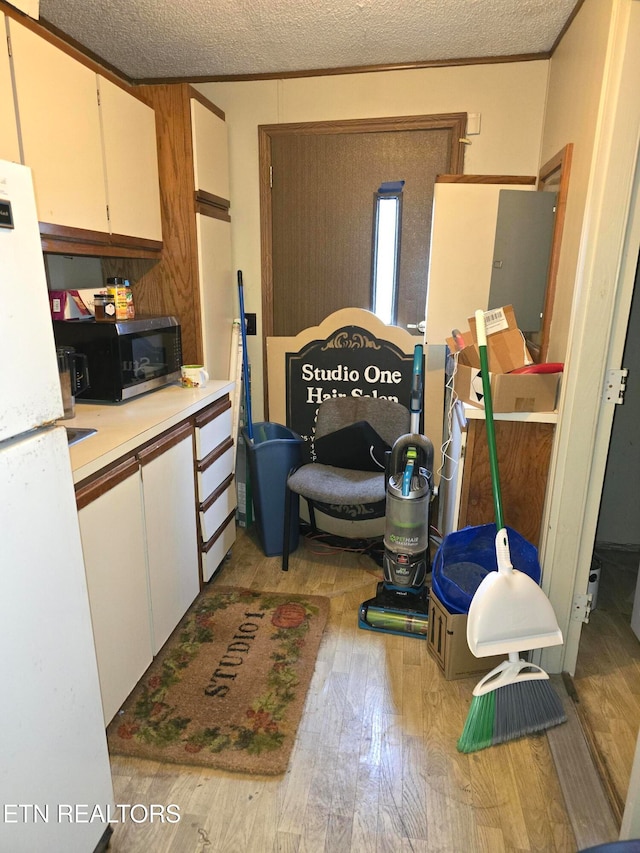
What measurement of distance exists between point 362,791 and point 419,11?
2719 millimetres

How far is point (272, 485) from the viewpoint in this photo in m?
2.67

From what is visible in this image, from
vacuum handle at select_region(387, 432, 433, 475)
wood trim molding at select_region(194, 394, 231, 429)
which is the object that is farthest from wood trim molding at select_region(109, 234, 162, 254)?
vacuum handle at select_region(387, 432, 433, 475)

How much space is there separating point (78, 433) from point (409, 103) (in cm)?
225

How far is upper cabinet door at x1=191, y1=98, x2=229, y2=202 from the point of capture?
8.00 ft

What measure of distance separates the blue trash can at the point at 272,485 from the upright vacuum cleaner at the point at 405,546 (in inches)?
22.7

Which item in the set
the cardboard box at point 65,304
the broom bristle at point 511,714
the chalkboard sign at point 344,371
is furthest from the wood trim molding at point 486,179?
the broom bristle at point 511,714

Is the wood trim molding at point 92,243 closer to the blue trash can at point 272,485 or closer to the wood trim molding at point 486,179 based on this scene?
the blue trash can at point 272,485

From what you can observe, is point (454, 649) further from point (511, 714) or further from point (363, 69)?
point (363, 69)

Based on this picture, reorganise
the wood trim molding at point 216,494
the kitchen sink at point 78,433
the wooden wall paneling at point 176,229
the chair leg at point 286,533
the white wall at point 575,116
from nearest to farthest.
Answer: the kitchen sink at point 78,433 → the white wall at point 575,116 → the wood trim molding at point 216,494 → the wooden wall paneling at point 176,229 → the chair leg at point 286,533

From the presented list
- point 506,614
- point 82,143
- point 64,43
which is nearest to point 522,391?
point 506,614

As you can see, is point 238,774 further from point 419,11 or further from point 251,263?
point 419,11

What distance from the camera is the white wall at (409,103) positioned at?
2572mm

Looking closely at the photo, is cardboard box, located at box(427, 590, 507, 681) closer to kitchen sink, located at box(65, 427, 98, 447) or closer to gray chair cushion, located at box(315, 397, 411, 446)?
gray chair cushion, located at box(315, 397, 411, 446)

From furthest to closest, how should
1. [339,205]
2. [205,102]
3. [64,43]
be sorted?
1. [339,205]
2. [205,102]
3. [64,43]
